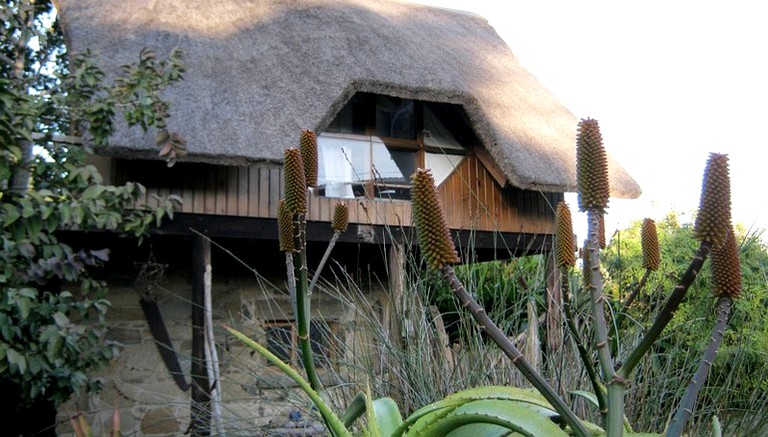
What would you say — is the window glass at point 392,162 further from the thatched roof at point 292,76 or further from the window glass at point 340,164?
the thatched roof at point 292,76

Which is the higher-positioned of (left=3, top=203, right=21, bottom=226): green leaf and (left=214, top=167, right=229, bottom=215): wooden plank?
→ (left=214, top=167, right=229, bottom=215): wooden plank

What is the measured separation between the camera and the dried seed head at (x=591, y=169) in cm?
108

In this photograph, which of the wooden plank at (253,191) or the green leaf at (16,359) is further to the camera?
the wooden plank at (253,191)

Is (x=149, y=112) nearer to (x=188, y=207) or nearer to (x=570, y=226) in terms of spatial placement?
(x=188, y=207)

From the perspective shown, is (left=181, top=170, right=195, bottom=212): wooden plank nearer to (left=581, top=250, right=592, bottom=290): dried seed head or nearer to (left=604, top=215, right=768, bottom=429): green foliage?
(left=604, top=215, right=768, bottom=429): green foliage

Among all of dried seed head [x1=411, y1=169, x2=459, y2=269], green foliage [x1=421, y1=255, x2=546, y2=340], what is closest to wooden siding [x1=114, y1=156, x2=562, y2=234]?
green foliage [x1=421, y1=255, x2=546, y2=340]

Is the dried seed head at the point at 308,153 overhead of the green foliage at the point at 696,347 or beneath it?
overhead

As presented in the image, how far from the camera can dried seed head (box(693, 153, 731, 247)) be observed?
1021mm

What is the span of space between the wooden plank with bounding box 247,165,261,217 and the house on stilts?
1 cm

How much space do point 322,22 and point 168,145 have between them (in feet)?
10.0

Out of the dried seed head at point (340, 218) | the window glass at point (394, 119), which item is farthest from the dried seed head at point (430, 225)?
the window glass at point (394, 119)

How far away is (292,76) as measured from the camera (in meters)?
6.77

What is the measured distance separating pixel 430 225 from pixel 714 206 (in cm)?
36

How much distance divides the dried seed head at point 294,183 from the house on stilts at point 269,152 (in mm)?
4357
